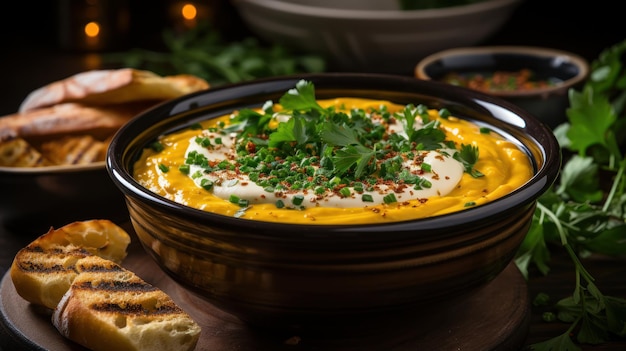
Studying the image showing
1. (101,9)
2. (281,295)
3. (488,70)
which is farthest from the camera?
(101,9)

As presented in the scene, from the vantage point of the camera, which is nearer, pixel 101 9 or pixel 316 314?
pixel 316 314

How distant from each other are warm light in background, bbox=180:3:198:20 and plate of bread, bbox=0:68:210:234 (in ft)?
5.90

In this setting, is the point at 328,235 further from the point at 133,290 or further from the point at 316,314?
the point at 133,290

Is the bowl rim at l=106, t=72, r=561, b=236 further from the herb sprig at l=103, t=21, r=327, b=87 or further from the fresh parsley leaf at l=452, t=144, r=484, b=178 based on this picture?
the herb sprig at l=103, t=21, r=327, b=87

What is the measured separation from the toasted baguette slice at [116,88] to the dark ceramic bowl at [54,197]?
1.75 feet

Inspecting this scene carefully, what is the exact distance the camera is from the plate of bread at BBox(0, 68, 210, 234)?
331cm

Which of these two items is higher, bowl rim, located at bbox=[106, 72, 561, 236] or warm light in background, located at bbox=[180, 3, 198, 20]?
bowl rim, located at bbox=[106, 72, 561, 236]

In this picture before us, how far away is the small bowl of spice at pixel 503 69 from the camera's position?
4.56 metres

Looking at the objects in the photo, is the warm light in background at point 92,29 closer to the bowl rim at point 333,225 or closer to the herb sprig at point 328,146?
the bowl rim at point 333,225

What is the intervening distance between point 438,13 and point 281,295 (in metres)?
2.85

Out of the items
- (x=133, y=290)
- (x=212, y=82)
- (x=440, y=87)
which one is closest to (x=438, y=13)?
(x=212, y=82)

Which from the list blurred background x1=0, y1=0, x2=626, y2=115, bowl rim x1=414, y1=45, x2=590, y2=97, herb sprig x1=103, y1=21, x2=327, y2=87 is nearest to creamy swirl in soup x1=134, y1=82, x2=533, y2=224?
bowl rim x1=414, y1=45, x2=590, y2=97

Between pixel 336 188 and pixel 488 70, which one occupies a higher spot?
pixel 336 188

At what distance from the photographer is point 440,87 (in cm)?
334
